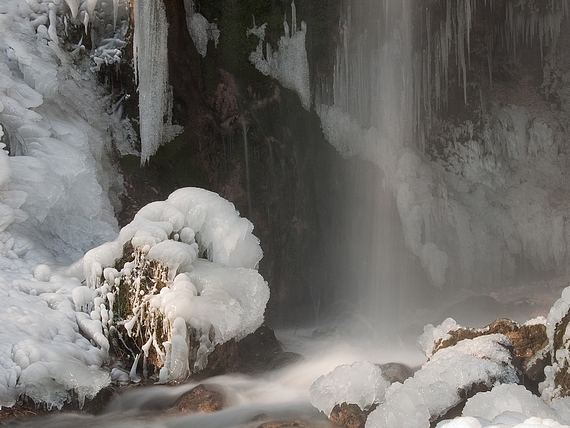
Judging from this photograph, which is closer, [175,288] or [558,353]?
[558,353]

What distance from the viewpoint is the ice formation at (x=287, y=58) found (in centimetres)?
1188

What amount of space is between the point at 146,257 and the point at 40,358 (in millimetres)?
1517

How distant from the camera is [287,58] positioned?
12.0 metres

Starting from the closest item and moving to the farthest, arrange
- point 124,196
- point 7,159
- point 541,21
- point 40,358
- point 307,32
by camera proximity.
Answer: point 40,358 → point 7,159 → point 124,196 → point 307,32 → point 541,21

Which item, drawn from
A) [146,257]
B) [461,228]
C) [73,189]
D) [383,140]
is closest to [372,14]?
[383,140]

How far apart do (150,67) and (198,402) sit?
5700 millimetres

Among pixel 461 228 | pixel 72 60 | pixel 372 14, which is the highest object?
pixel 372 14

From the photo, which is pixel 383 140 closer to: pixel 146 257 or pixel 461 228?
pixel 461 228

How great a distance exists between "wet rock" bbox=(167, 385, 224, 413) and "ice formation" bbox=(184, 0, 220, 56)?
6749 millimetres

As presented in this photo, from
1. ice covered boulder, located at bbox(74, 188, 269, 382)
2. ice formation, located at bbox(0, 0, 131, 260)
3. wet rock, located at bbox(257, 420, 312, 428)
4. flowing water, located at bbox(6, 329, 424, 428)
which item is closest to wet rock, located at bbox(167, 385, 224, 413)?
flowing water, located at bbox(6, 329, 424, 428)

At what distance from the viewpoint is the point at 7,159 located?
25.4 feet

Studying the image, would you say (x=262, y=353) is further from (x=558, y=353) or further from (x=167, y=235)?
(x=558, y=353)

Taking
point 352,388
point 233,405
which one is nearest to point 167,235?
point 233,405

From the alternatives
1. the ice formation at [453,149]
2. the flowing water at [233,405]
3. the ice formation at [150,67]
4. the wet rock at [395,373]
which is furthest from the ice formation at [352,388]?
the ice formation at [453,149]
